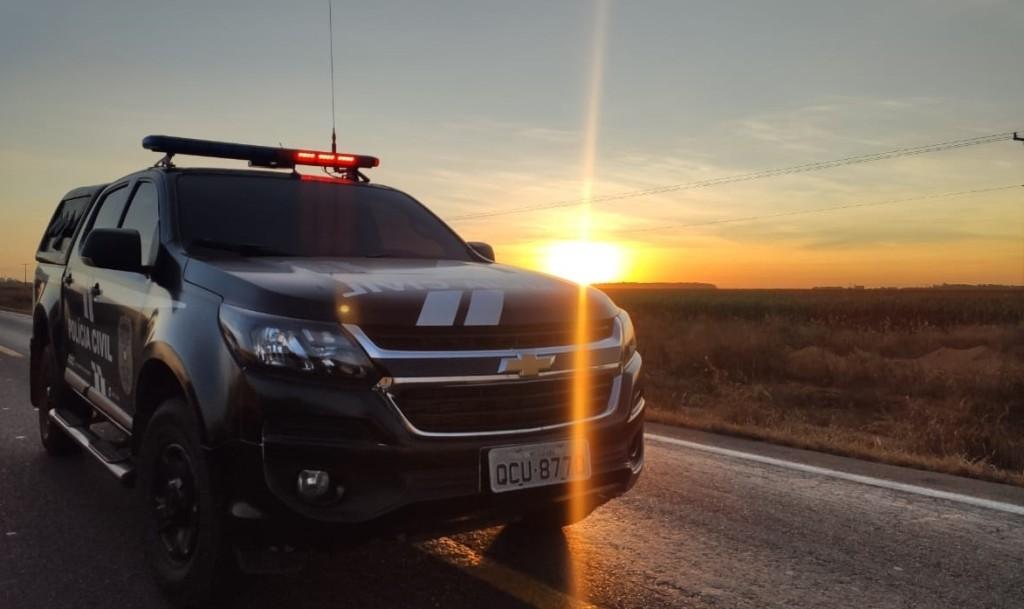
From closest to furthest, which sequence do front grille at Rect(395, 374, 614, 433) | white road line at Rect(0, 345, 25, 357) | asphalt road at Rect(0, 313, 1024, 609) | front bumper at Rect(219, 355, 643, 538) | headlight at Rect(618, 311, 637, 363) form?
front bumper at Rect(219, 355, 643, 538), front grille at Rect(395, 374, 614, 433), asphalt road at Rect(0, 313, 1024, 609), headlight at Rect(618, 311, 637, 363), white road line at Rect(0, 345, 25, 357)

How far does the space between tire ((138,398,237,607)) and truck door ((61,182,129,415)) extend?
3.39 feet

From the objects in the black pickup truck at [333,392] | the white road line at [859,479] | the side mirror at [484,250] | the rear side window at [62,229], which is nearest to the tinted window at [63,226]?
the rear side window at [62,229]

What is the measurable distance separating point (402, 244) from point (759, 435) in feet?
13.6

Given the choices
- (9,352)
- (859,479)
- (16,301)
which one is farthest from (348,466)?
(16,301)

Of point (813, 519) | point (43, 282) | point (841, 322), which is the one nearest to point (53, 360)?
point (43, 282)

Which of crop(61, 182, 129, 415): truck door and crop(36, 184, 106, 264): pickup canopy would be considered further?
crop(36, 184, 106, 264): pickup canopy

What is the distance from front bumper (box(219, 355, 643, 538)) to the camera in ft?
8.91

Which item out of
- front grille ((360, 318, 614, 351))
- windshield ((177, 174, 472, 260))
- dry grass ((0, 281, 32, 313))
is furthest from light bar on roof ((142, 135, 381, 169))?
dry grass ((0, 281, 32, 313))

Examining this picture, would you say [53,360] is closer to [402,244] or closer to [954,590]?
[402,244]

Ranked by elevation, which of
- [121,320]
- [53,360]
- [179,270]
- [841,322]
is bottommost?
[841,322]

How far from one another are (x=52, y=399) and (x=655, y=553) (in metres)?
4.13

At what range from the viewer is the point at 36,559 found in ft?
12.3

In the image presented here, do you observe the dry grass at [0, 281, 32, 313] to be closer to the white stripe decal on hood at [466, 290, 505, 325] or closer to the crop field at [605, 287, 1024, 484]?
the crop field at [605, 287, 1024, 484]

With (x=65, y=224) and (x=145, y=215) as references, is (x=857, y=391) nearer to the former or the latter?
(x=65, y=224)
